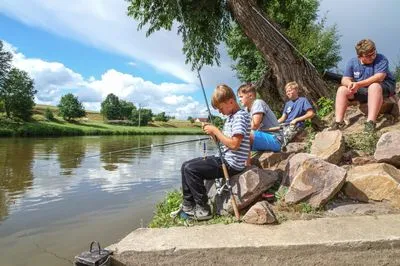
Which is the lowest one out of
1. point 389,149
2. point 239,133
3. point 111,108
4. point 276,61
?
point 389,149

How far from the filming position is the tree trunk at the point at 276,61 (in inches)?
400

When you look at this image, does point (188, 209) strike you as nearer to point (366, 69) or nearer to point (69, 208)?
point (366, 69)

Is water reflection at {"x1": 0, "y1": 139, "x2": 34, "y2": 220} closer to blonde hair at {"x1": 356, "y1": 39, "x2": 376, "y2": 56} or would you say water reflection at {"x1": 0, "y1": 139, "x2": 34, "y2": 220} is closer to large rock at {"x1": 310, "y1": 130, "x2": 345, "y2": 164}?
large rock at {"x1": 310, "y1": 130, "x2": 345, "y2": 164}

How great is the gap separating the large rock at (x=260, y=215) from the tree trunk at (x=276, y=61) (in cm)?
592

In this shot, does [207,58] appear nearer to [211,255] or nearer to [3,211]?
[3,211]

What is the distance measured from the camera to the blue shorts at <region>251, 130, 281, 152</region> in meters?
6.29

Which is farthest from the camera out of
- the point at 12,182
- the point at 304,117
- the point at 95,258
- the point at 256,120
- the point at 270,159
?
the point at 12,182

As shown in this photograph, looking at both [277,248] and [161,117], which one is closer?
[277,248]

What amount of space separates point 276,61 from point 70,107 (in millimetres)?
95560

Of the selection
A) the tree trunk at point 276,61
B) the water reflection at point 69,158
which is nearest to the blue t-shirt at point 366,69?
the tree trunk at point 276,61

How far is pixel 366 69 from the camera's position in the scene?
662cm

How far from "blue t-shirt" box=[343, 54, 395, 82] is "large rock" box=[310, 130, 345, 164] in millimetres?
1378

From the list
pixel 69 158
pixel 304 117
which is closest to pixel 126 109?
pixel 69 158

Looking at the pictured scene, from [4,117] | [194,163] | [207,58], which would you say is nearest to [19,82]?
[4,117]
